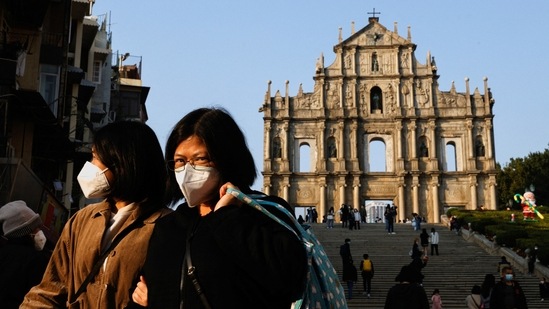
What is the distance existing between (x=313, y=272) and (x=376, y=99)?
44.3 m

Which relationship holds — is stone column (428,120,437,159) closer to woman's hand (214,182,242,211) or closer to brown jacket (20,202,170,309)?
brown jacket (20,202,170,309)

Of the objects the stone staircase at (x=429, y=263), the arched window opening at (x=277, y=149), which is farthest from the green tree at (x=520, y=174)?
the stone staircase at (x=429, y=263)

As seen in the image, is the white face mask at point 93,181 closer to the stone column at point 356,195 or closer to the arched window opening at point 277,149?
the stone column at point 356,195

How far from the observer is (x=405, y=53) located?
1818 inches

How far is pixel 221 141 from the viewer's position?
2859 mm

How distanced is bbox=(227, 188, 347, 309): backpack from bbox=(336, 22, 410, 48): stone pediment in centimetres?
4445

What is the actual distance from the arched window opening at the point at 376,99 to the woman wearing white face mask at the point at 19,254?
139 ft

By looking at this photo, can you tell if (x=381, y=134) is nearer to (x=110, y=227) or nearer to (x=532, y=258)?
(x=532, y=258)

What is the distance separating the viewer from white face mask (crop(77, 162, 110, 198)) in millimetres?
Answer: 3381

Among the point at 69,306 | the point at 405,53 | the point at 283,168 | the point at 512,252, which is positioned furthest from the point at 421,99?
the point at 69,306

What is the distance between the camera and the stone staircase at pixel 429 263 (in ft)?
58.9

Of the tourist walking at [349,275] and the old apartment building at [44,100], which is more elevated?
the old apartment building at [44,100]

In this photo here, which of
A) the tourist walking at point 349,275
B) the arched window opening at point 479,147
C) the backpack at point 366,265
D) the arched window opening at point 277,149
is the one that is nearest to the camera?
the tourist walking at point 349,275

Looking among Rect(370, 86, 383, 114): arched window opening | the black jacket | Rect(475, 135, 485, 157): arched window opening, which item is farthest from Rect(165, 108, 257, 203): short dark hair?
Rect(370, 86, 383, 114): arched window opening
